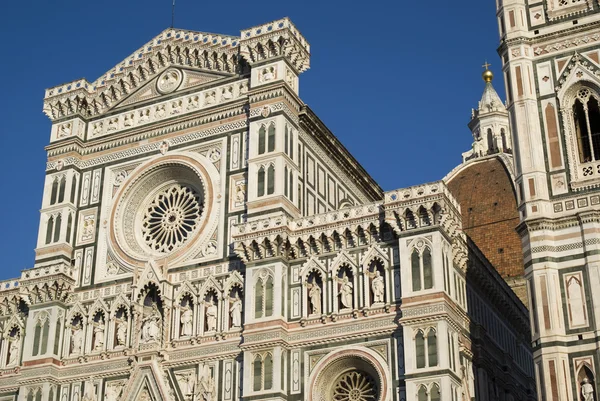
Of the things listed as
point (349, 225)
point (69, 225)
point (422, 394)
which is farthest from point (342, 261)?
point (69, 225)

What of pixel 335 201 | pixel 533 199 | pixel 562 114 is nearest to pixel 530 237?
pixel 533 199

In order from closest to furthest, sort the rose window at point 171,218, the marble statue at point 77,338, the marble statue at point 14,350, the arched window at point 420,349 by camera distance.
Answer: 1. the arched window at point 420,349
2. the marble statue at point 77,338
3. the rose window at point 171,218
4. the marble statue at point 14,350

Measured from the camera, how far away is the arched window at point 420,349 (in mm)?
26219

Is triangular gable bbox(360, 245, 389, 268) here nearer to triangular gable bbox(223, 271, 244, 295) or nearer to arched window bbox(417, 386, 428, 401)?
triangular gable bbox(223, 271, 244, 295)

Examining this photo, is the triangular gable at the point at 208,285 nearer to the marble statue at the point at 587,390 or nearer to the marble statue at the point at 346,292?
the marble statue at the point at 346,292

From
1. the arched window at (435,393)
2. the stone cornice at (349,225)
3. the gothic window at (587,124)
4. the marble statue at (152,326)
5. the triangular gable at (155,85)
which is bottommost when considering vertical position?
the arched window at (435,393)

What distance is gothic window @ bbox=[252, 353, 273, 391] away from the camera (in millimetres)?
27953

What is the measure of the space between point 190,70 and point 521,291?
23.6 meters

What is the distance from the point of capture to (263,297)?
29078 mm

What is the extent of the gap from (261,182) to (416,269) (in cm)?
621

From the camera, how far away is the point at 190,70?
114 feet

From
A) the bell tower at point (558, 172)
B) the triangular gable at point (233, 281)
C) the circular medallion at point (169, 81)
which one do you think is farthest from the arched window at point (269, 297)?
the circular medallion at point (169, 81)

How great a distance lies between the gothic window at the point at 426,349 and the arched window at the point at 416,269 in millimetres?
1338

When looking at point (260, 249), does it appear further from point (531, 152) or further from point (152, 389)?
point (531, 152)
